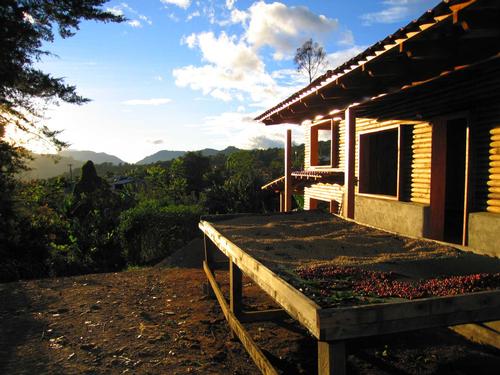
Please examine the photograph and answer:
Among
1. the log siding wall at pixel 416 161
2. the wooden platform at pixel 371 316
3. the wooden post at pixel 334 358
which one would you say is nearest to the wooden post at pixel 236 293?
the wooden platform at pixel 371 316

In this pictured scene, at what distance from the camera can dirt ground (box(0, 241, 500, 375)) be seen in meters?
3.95

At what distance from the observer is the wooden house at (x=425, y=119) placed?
14.2ft

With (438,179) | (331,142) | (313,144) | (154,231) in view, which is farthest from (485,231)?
(154,231)

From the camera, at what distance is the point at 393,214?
28.6 feet

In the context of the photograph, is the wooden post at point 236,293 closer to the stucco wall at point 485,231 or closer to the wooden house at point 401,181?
the wooden house at point 401,181

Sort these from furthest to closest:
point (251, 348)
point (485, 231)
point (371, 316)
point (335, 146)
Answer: point (335, 146) < point (485, 231) < point (251, 348) < point (371, 316)

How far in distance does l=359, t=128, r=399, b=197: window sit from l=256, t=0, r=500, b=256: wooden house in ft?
0.09

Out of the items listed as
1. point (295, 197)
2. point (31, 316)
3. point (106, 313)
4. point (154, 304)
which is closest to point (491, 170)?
point (154, 304)

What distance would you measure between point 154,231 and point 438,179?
837cm

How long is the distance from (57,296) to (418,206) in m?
6.98

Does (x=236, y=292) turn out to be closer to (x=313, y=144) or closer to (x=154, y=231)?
(x=154, y=231)

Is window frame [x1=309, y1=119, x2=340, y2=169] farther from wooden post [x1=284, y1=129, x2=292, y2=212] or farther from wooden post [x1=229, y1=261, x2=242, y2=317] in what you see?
wooden post [x1=229, y1=261, x2=242, y2=317]

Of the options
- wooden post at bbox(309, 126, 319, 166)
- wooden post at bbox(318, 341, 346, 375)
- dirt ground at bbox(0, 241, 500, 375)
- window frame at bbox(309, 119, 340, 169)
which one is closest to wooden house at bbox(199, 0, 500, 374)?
→ wooden post at bbox(318, 341, 346, 375)

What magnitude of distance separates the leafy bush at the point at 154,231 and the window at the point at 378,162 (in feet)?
18.5
